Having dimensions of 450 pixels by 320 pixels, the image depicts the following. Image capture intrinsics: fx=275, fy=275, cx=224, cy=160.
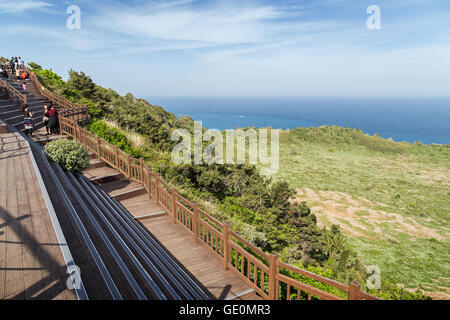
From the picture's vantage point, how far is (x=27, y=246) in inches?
202

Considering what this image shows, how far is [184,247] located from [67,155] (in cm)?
633

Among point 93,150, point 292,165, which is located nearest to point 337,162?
point 292,165

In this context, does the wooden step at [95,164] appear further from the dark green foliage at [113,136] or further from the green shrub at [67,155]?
the dark green foliage at [113,136]

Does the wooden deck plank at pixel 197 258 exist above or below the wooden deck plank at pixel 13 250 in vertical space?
below

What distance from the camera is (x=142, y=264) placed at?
19.0 feet

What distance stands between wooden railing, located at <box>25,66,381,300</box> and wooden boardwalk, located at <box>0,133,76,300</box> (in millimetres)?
3369

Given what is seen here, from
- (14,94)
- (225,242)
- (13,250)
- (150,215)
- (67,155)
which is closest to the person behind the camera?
(13,250)

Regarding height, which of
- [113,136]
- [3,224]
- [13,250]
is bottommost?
[13,250]

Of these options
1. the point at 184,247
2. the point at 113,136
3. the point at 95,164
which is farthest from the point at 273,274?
the point at 113,136

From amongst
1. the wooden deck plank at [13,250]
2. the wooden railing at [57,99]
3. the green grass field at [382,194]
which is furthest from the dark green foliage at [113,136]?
the green grass field at [382,194]

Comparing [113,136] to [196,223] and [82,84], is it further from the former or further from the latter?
[82,84]

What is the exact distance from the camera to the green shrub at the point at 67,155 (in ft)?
34.9

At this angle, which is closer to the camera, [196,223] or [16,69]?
[196,223]

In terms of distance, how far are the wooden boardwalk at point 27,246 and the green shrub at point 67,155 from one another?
2.25 m
